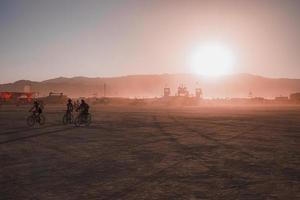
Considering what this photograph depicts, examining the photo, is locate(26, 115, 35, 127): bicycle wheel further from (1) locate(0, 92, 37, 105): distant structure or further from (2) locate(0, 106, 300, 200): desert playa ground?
(1) locate(0, 92, 37, 105): distant structure

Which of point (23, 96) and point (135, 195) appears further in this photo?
point (23, 96)

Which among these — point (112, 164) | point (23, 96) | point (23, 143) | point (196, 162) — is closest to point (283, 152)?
point (196, 162)

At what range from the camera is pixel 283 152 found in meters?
14.9

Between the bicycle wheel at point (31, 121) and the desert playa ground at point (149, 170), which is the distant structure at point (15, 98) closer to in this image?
the bicycle wheel at point (31, 121)

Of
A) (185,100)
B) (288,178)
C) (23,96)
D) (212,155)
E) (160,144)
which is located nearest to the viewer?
(288,178)

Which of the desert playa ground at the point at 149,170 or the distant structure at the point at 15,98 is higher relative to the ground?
the distant structure at the point at 15,98

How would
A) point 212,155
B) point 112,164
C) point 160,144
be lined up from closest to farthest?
point 112,164 → point 212,155 → point 160,144

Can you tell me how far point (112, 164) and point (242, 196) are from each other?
498cm

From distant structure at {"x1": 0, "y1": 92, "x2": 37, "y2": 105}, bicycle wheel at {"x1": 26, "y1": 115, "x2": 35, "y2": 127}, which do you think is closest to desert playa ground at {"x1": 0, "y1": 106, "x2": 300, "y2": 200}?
bicycle wheel at {"x1": 26, "y1": 115, "x2": 35, "y2": 127}

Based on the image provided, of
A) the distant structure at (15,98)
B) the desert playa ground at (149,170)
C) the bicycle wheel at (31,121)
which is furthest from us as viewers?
the distant structure at (15,98)

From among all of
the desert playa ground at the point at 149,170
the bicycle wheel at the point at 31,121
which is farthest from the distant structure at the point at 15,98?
the desert playa ground at the point at 149,170

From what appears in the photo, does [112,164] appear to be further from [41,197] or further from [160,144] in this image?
[160,144]

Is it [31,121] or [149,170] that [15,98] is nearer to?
[31,121]

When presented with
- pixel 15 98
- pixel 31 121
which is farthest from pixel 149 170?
pixel 15 98
